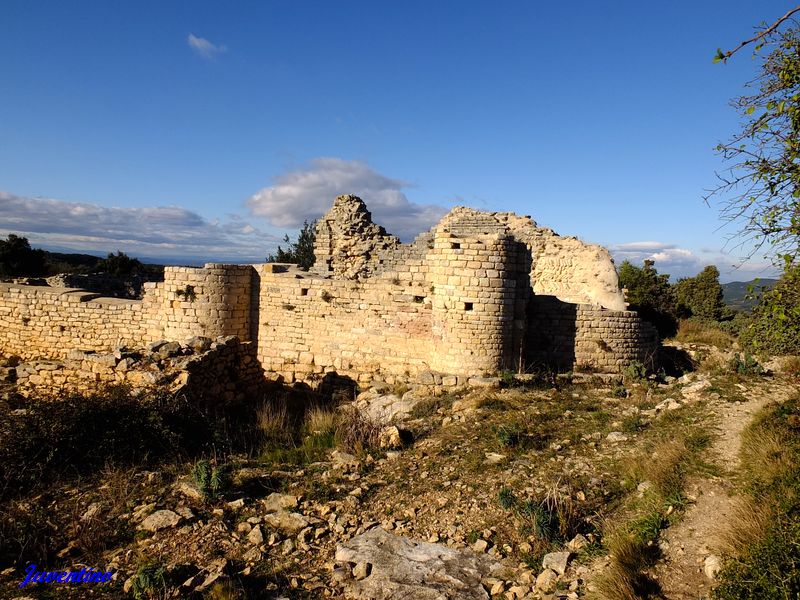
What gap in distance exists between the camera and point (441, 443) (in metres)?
6.89

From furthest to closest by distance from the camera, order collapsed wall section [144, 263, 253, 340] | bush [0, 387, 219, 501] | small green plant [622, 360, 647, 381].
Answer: collapsed wall section [144, 263, 253, 340] → small green plant [622, 360, 647, 381] → bush [0, 387, 219, 501]

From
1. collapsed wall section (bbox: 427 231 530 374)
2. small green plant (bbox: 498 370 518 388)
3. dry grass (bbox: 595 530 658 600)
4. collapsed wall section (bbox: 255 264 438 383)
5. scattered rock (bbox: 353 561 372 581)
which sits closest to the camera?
dry grass (bbox: 595 530 658 600)

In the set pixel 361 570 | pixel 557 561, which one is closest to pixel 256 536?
pixel 361 570

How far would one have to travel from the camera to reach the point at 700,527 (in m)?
4.31

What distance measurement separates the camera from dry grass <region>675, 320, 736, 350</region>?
13.5 m

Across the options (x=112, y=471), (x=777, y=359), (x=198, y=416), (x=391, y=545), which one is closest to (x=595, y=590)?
(x=391, y=545)

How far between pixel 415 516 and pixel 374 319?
19.3 ft

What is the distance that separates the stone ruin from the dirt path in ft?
13.8

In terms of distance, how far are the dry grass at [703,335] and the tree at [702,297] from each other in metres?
2.54

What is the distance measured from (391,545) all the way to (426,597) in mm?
735

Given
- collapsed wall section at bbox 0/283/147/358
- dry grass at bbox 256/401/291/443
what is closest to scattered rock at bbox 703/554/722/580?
dry grass at bbox 256/401/291/443

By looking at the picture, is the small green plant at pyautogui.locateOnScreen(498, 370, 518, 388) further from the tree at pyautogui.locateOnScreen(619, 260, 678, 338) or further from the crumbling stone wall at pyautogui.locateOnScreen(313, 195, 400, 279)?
the tree at pyautogui.locateOnScreen(619, 260, 678, 338)

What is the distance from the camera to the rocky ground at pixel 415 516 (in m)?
3.99

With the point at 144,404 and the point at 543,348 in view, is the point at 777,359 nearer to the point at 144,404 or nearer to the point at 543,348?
the point at 543,348
